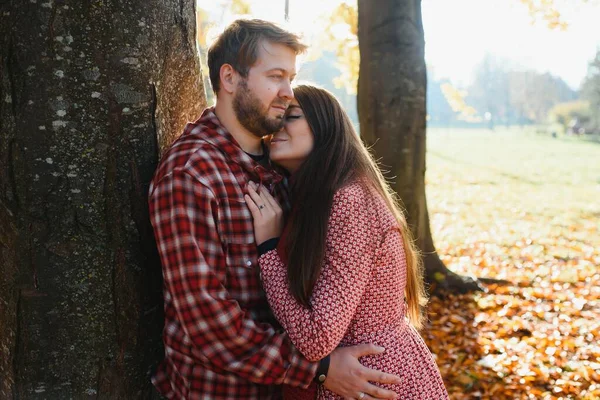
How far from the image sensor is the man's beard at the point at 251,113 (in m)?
2.47

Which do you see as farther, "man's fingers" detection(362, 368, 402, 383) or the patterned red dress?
"man's fingers" detection(362, 368, 402, 383)

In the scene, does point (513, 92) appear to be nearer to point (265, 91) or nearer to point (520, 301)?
point (520, 301)

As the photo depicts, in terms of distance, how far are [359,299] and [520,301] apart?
494cm

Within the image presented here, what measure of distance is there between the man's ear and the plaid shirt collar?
0.11 meters

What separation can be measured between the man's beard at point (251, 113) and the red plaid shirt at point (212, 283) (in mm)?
145

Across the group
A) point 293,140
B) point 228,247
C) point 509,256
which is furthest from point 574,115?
point 228,247

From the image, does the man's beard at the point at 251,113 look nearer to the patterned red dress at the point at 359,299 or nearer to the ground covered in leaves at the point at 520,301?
the patterned red dress at the point at 359,299

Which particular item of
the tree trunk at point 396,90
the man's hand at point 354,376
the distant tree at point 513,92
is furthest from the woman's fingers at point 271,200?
the distant tree at point 513,92

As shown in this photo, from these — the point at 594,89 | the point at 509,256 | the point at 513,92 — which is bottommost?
the point at 509,256

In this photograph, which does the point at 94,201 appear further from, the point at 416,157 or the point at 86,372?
the point at 416,157

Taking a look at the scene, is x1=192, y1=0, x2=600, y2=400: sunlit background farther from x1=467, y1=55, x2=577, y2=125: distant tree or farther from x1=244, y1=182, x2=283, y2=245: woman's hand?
x1=467, y1=55, x2=577, y2=125: distant tree

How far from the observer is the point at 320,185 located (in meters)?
2.38

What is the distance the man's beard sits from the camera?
8.11ft

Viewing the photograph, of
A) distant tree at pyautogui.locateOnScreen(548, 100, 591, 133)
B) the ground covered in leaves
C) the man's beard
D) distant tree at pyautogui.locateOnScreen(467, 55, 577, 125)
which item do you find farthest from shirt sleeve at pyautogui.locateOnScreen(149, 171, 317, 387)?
distant tree at pyautogui.locateOnScreen(467, 55, 577, 125)
